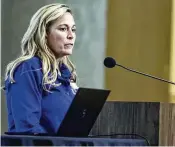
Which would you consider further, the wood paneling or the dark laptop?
the wood paneling

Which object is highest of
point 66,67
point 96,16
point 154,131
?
point 96,16

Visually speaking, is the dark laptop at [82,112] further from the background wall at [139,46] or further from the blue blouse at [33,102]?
the background wall at [139,46]

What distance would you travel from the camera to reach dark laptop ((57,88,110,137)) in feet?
9.13

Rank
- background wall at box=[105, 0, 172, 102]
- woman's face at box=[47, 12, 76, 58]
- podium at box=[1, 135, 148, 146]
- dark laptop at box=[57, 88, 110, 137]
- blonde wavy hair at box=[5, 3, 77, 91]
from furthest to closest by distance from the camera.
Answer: background wall at box=[105, 0, 172, 102] < woman's face at box=[47, 12, 76, 58] < blonde wavy hair at box=[5, 3, 77, 91] < dark laptop at box=[57, 88, 110, 137] < podium at box=[1, 135, 148, 146]

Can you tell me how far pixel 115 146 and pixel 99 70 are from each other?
2.93 meters

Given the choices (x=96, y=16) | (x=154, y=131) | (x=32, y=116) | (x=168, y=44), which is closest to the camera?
(x=32, y=116)

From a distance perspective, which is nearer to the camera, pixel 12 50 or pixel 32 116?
pixel 32 116

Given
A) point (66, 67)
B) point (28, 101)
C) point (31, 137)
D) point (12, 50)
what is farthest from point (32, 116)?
point (12, 50)

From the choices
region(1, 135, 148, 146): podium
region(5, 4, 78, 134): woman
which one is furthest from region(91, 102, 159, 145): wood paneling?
region(1, 135, 148, 146): podium

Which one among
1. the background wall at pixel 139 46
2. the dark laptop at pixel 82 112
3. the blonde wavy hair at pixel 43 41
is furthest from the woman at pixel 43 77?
the background wall at pixel 139 46

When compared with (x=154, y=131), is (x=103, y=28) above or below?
above

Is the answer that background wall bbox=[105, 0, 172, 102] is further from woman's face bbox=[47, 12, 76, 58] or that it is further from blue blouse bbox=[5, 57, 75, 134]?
blue blouse bbox=[5, 57, 75, 134]

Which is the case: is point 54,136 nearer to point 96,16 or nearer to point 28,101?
point 28,101

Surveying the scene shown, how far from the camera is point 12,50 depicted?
19.4 ft
